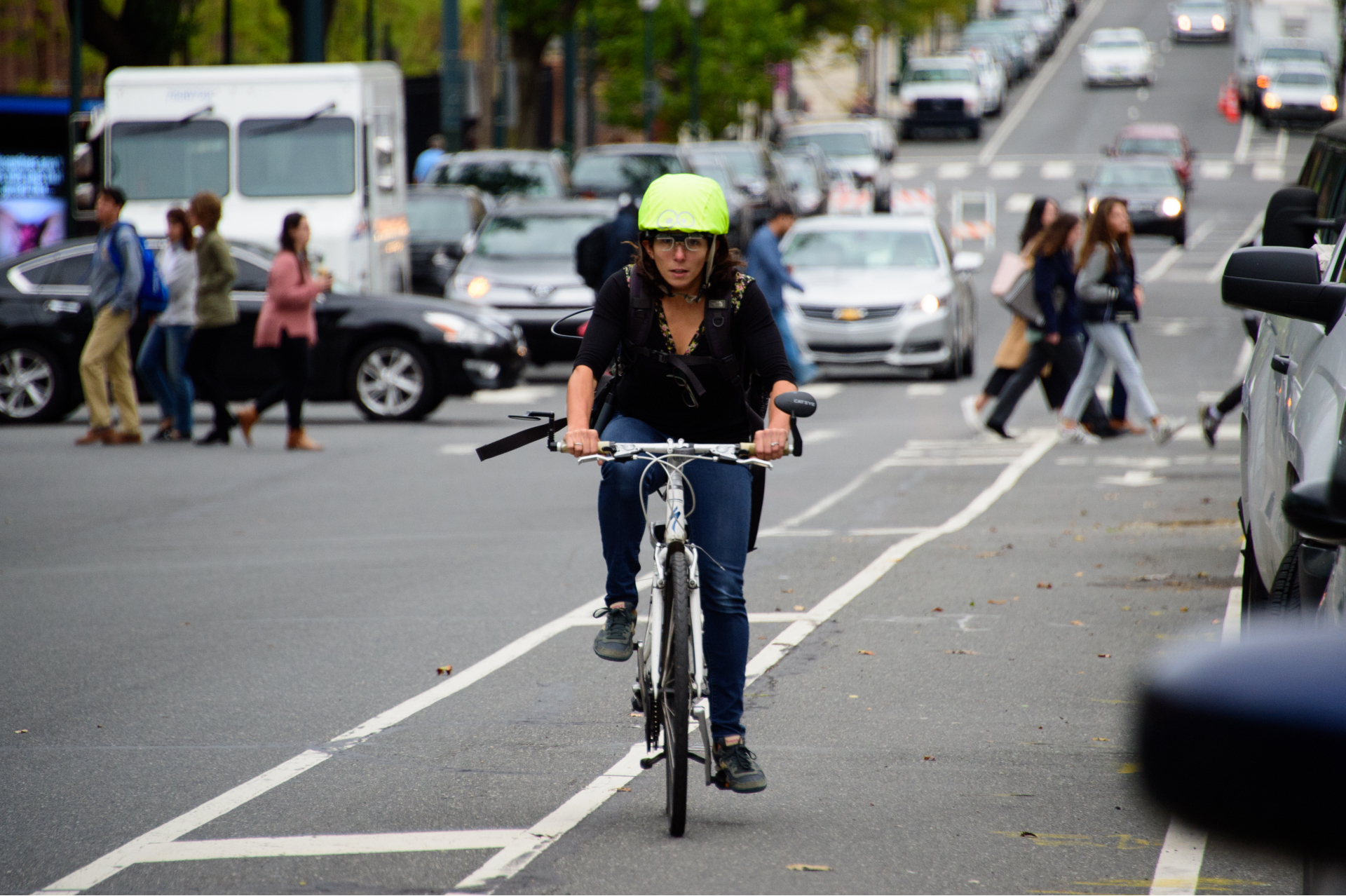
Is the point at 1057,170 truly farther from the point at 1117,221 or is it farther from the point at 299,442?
the point at 299,442

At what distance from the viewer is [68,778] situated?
563 cm

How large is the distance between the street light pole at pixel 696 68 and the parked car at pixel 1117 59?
25531 millimetres

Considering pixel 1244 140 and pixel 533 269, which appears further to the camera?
pixel 1244 140

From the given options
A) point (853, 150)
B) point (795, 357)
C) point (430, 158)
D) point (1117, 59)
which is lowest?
point (795, 357)

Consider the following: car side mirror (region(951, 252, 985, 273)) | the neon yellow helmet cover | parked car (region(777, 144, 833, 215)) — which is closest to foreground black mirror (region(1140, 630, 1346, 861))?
the neon yellow helmet cover

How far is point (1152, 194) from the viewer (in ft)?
129

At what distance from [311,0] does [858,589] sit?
19.8m

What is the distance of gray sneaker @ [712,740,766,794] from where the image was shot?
5004mm

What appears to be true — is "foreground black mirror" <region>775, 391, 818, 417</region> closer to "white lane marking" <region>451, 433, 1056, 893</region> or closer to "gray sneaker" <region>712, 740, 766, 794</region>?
"gray sneaker" <region>712, 740, 766, 794</region>

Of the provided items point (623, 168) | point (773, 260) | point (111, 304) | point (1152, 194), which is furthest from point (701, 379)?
point (1152, 194)

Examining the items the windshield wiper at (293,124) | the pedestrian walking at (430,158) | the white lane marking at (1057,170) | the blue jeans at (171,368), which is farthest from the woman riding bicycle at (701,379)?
the white lane marking at (1057,170)

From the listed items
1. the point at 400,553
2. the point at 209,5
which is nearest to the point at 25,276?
the point at 400,553

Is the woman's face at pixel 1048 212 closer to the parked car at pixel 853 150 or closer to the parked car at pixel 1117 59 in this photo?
the parked car at pixel 853 150

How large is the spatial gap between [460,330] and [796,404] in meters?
12.6
